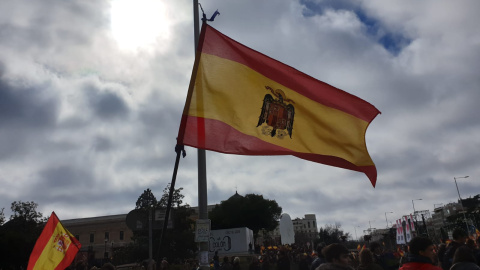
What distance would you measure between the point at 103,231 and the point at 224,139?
97150 millimetres

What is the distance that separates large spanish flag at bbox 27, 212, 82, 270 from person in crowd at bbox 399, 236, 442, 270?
8.90m

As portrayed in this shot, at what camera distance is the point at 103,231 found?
95188 mm

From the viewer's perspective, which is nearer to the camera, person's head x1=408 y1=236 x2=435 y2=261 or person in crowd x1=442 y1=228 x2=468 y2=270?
person's head x1=408 y1=236 x2=435 y2=261

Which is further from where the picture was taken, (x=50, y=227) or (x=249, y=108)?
(x=50, y=227)

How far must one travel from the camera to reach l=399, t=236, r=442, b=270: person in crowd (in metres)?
4.49

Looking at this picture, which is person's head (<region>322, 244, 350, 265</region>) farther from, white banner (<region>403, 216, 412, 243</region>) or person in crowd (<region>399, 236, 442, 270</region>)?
white banner (<region>403, 216, 412, 243</region>)

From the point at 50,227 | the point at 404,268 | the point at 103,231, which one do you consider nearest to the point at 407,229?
the point at 50,227

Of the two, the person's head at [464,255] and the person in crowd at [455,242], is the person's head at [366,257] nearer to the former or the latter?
the person's head at [464,255]

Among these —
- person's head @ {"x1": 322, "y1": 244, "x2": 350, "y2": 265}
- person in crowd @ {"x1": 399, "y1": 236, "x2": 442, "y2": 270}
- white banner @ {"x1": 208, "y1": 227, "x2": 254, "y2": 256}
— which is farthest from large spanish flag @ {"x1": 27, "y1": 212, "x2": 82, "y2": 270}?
white banner @ {"x1": 208, "y1": 227, "x2": 254, "y2": 256}

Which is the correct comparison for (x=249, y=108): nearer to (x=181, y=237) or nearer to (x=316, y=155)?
(x=316, y=155)

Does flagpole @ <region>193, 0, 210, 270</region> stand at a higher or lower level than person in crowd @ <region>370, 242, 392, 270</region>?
higher

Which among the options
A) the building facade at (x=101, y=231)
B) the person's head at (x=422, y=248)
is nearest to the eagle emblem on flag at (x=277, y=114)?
the person's head at (x=422, y=248)

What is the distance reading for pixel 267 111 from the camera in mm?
6352

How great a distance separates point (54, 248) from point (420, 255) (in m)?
9.33
